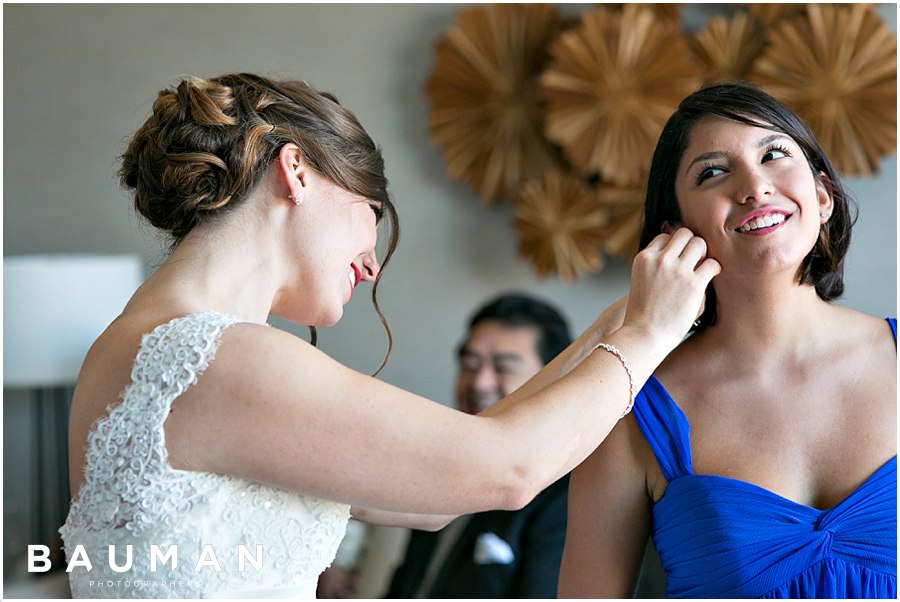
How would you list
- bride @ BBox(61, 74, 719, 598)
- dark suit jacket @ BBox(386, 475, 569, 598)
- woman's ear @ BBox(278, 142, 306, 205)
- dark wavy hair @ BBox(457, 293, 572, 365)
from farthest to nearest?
1. dark wavy hair @ BBox(457, 293, 572, 365)
2. dark suit jacket @ BBox(386, 475, 569, 598)
3. woman's ear @ BBox(278, 142, 306, 205)
4. bride @ BBox(61, 74, 719, 598)

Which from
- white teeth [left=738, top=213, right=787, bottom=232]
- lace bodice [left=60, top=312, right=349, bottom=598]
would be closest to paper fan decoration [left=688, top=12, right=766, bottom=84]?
white teeth [left=738, top=213, right=787, bottom=232]

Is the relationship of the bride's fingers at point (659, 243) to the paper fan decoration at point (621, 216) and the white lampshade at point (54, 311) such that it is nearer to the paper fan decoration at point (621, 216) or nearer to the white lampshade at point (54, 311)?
the paper fan decoration at point (621, 216)

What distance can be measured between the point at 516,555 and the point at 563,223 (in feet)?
3.81

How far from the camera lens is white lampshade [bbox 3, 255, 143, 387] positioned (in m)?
3.34

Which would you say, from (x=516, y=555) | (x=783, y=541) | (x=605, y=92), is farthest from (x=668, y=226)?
(x=605, y=92)

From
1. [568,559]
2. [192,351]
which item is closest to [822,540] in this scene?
[568,559]

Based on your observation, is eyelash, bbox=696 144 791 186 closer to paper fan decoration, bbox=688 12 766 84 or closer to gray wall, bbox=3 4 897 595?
paper fan decoration, bbox=688 12 766 84

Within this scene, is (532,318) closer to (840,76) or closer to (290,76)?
(840,76)

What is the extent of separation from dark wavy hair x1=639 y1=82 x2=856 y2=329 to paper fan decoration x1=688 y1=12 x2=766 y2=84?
180 centimetres

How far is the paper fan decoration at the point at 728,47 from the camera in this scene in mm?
3203

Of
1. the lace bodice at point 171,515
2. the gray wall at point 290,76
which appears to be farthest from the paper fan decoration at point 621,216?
the lace bodice at point 171,515

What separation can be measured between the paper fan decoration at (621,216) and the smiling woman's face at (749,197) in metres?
1.83

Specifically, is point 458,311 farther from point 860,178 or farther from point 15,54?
point 15,54

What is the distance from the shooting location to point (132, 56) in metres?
3.69
